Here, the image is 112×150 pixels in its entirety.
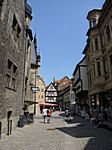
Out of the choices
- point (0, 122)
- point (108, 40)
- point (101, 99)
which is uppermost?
point (108, 40)

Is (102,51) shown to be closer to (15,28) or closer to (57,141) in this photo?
(15,28)

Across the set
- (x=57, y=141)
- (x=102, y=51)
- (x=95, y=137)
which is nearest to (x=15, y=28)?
(x=57, y=141)

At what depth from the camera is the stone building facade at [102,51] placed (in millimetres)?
19906

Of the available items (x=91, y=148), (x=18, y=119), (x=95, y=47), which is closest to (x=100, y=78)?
(x=95, y=47)

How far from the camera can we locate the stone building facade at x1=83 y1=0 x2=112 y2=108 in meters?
19.9

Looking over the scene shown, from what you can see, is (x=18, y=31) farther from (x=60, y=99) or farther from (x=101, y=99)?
(x=60, y=99)

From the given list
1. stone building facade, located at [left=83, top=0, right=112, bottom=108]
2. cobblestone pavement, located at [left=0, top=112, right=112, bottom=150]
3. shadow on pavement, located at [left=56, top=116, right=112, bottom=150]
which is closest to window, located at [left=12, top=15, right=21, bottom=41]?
cobblestone pavement, located at [left=0, top=112, right=112, bottom=150]

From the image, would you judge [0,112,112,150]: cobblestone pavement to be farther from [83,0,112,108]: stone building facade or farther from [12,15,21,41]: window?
[83,0,112,108]: stone building facade

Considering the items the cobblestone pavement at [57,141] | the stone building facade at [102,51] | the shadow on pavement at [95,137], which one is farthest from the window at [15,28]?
the stone building facade at [102,51]

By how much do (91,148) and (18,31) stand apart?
38.1 feet

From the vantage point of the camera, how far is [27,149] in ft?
26.9

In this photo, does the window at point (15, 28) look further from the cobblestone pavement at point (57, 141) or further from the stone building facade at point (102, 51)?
the stone building facade at point (102, 51)

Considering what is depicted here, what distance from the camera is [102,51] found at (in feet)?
75.5

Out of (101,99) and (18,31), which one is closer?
(18,31)
